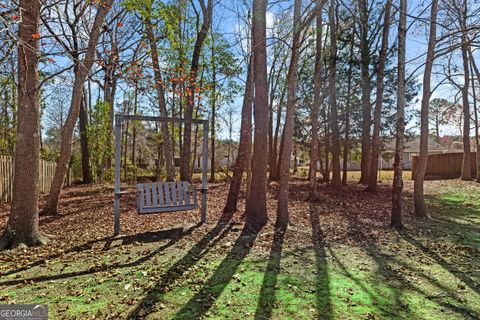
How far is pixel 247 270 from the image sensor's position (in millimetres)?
3658

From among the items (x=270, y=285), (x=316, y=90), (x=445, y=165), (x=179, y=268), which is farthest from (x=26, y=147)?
(x=445, y=165)

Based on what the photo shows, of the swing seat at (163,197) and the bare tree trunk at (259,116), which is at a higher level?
the bare tree trunk at (259,116)

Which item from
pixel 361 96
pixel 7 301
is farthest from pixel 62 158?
pixel 361 96

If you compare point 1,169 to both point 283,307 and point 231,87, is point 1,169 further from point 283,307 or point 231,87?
point 283,307

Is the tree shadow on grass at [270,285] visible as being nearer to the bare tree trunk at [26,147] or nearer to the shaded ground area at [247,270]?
the shaded ground area at [247,270]

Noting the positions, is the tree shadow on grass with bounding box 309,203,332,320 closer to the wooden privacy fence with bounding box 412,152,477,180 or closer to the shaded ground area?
the shaded ground area

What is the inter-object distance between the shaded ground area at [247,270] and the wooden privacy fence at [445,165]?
1344cm

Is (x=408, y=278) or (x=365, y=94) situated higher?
(x=365, y=94)

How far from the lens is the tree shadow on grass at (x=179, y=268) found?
2713mm

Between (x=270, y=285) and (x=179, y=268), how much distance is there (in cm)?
119

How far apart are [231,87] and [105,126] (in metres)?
6.78

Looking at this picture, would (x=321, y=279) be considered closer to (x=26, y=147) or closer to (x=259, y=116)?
(x=259, y=116)

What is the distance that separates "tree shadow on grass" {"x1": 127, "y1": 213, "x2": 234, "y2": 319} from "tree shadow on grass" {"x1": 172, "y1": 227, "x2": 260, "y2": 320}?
339 millimetres

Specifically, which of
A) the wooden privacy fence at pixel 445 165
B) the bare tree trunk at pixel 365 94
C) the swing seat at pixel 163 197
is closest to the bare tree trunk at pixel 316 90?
the bare tree trunk at pixel 365 94
